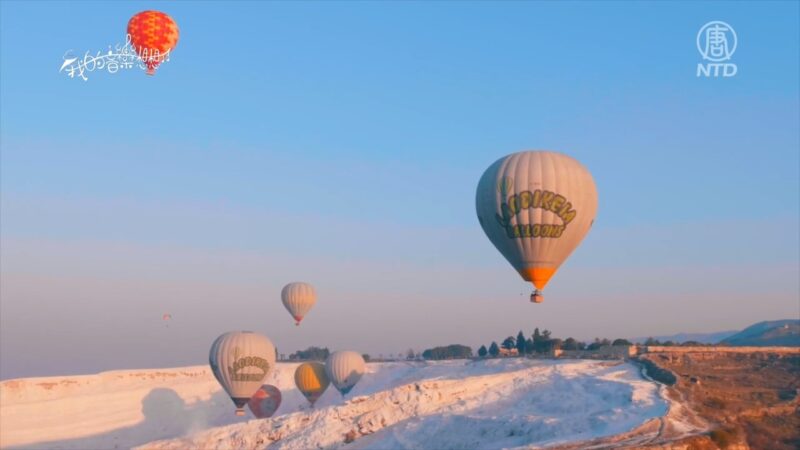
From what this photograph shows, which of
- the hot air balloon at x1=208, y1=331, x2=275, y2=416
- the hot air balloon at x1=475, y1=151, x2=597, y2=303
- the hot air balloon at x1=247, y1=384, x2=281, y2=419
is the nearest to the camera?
the hot air balloon at x1=475, y1=151, x2=597, y2=303

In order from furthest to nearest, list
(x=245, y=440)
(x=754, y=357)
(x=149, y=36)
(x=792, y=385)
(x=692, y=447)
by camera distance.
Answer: (x=754, y=357) < (x=245, y=440) < (x=792, y=385) < (x=149, y=36) < (x=692, y=447)

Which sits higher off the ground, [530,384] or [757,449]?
[530,384]

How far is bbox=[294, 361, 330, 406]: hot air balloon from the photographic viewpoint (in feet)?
290

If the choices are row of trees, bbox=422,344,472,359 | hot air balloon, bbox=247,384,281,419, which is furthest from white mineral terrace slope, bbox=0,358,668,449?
row of trees, bbox=422,344,472,359

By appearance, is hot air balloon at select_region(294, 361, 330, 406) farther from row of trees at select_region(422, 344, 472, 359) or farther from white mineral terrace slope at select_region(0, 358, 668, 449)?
row of trees at select_region(422, 344, 472, 359)

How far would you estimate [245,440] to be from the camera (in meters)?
68.9

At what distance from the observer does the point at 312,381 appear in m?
88.2

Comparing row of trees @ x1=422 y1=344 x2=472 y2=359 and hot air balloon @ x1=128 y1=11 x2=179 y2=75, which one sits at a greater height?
hot air balloon @ x1=128 y1=11 x2=179 y2=75

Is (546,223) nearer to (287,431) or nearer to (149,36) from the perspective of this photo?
(149,36)

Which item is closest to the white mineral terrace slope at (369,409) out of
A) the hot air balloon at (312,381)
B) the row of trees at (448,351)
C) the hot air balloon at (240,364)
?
the hot air balloon at (312,381)

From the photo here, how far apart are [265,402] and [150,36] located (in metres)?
43.1

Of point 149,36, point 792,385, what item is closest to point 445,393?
point 792,385

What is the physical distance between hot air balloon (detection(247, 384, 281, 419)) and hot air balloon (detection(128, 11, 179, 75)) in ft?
130

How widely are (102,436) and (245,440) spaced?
92.7ft
